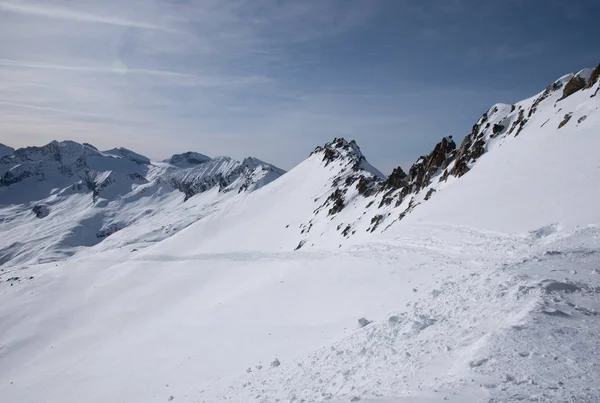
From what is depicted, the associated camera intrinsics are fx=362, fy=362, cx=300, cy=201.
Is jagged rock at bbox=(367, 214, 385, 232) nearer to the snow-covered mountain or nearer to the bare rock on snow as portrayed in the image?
the snow-covered mountain

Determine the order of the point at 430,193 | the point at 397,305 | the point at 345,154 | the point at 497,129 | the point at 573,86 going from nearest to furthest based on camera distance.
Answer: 1. the point at 397,305
2. the point at 573,86
3. the point at 430,193
4. the point at 497,129
5. the point at 345,154

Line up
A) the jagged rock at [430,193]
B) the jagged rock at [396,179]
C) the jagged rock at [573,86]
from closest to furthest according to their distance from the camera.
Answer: the jagged rock at [573,86] → the jagged rock at [430,193] → the jagged rock at [396,179]

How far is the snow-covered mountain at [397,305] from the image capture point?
31.9 feet

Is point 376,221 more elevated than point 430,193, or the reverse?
point 430,193

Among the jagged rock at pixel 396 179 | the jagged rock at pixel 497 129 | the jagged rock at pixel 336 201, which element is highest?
the jagged rock at pixel 497 129

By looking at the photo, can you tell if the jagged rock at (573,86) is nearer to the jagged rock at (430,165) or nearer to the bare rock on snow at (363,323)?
the jagged rock at (430,165)

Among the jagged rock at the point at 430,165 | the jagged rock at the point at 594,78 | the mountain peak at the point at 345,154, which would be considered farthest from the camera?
the mountain peak at the point at 345,154

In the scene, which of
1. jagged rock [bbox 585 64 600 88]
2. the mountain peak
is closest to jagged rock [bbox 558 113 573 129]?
jagged rock [bbox 585 64 600 88]

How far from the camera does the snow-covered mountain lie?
9.71 m

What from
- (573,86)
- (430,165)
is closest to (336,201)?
(430,165)

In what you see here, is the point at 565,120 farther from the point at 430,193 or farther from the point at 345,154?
the point at 345,154

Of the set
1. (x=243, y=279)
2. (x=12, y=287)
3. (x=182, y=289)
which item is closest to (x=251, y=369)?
(x=243, y=279)

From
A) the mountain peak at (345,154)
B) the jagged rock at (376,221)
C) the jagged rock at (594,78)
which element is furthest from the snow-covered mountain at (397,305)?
the mountain peak at (345,154)

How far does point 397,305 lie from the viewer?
55.6 ft
